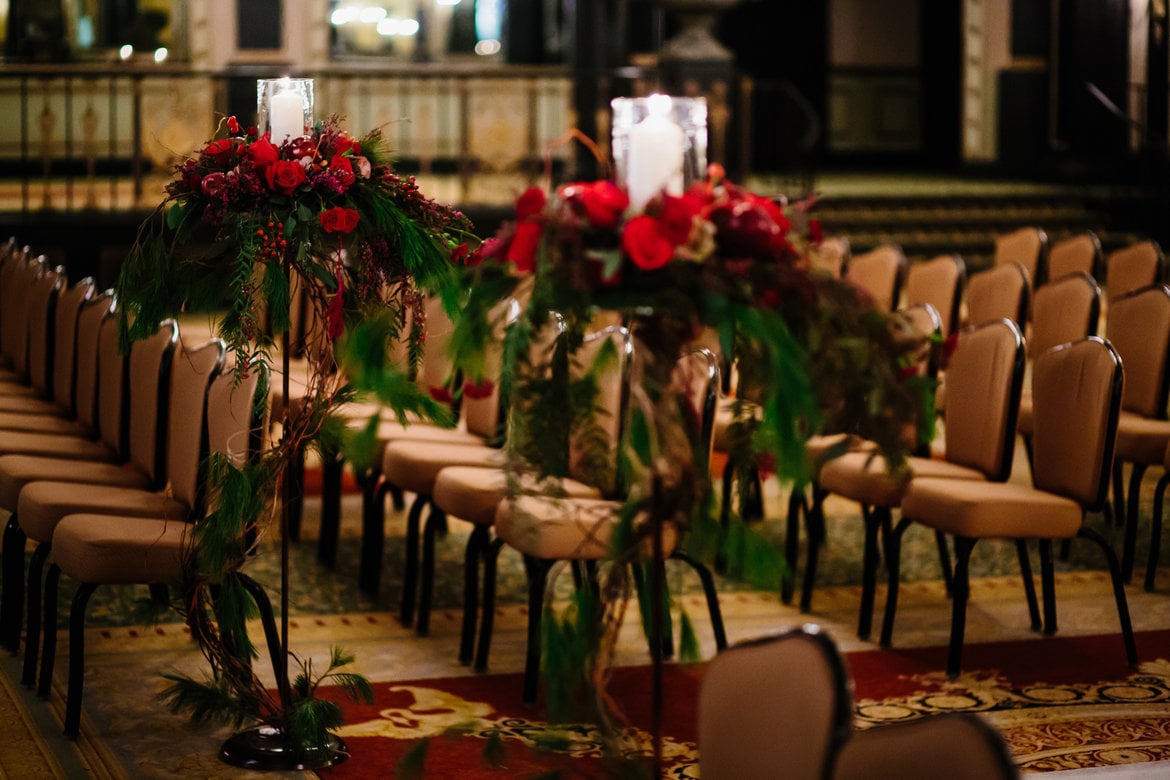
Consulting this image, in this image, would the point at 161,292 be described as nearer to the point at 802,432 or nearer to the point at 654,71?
the point at 802,432

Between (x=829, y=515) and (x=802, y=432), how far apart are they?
166 inches

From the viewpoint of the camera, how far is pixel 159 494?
174 inches

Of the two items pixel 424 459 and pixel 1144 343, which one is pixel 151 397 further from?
pixel 1144 343

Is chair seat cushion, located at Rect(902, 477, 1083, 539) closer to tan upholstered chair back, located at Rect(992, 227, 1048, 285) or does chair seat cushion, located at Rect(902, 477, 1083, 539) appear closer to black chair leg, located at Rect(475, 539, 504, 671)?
black chair leg, located at Rect(475, 539, 504, 671)

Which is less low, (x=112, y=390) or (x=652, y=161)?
(x=652, y=161)

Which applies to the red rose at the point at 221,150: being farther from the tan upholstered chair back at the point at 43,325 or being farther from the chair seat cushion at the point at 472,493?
the tan upholstered chair back at the point at 43,325

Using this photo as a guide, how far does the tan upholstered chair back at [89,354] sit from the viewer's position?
5.29 metres

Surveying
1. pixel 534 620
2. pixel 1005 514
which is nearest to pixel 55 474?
pixel 534 620

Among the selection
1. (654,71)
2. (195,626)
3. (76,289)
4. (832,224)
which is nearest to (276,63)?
(654,71)

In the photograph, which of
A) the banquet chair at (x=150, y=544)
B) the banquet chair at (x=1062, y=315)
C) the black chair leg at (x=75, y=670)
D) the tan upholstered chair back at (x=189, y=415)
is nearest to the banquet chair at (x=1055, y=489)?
the banquet chair at (x=1062, y=315)

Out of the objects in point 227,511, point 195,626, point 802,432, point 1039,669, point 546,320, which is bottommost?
point 1039,669

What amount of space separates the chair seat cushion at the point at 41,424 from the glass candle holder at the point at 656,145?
3576mm

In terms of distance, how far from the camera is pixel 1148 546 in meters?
5.79

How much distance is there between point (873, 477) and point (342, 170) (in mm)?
2023
